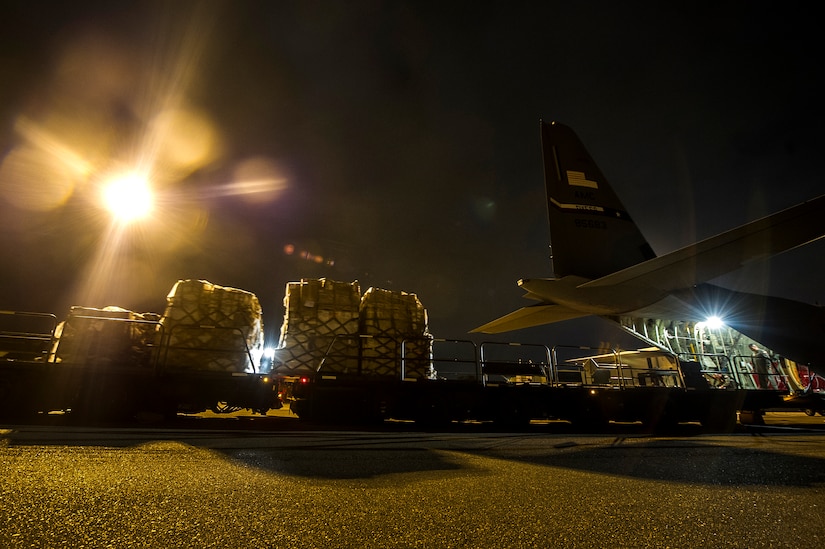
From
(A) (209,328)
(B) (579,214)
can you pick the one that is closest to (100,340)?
(A) (209,328)

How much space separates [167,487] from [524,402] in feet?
27.3

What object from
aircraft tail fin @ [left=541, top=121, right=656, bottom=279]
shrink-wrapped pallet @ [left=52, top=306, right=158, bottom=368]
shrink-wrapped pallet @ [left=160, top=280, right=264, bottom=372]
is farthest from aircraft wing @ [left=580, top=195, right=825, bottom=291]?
shrink-wrapped pallet @ [left=52, top=306, right=158, bottom=368]

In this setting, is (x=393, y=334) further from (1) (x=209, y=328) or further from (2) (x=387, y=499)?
(2) (x=387, y=499)

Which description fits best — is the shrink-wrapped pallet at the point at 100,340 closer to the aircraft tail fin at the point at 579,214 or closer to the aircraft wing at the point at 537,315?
the aircraft wing at the point at 537,315

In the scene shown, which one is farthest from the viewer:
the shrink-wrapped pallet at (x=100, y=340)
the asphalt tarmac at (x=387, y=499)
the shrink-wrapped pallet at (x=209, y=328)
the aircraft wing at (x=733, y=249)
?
the shrink-wrapped pallet at (x=209, y=328)

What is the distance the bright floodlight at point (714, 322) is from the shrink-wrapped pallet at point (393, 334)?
11.2 m

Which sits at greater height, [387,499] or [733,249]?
[733,249]

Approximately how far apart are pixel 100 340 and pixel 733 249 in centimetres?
1320

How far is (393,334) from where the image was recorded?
32.4 feet

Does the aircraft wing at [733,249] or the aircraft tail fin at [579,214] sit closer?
the aircraft wing at [733,249]

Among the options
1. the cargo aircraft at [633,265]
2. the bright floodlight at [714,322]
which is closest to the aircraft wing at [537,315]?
the cargo aircraft at [633,265]

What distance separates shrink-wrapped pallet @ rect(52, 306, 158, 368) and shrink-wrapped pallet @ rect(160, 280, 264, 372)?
513mm

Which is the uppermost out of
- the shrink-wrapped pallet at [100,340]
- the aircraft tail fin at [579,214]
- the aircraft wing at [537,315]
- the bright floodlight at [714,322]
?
the aircraft tail fin at [579,214]

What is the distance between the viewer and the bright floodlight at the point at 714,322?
14.2m
